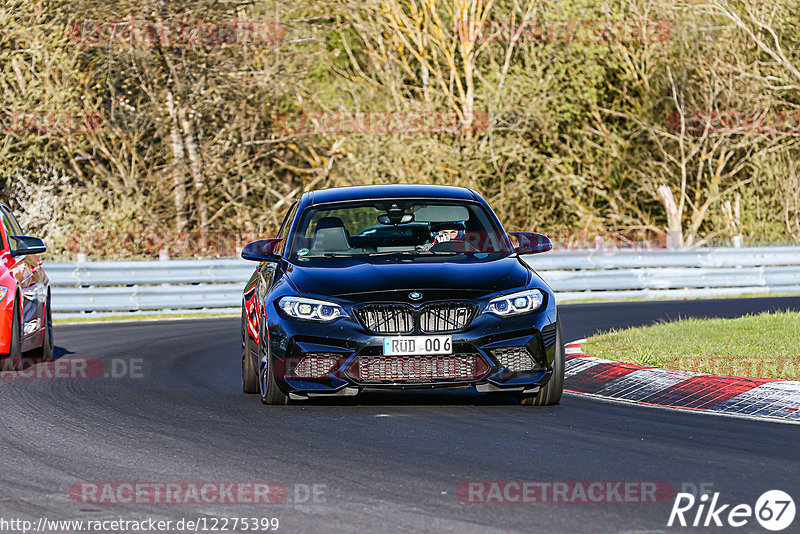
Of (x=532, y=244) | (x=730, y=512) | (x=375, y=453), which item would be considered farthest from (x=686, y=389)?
(x=730, y=512)

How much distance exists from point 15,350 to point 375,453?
6164mm

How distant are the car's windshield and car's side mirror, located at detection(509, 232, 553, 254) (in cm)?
13

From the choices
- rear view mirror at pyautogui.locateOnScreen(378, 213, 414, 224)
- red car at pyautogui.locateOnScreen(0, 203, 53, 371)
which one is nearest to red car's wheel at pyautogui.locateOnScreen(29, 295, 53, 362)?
red car at pyautogui.locateOnScreen(0, 203, 53, 371)

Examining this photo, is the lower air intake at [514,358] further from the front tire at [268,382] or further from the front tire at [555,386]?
the front tire at [268,382]

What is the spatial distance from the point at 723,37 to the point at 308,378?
25383mm

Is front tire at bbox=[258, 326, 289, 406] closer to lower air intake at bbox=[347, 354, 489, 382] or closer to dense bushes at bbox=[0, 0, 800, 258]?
lower air intake at bbox=[347, 354, 489, 382]

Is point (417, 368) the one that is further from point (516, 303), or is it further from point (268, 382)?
point (268, 382)

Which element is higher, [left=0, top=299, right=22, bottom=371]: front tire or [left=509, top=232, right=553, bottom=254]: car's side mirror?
[left=509, top=232, right=553, bottom=254]: car's side mirror

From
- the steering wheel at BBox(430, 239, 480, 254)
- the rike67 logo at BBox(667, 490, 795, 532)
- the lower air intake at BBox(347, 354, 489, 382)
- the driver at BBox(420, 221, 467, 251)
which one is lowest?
the lower air intake at BBox(347, 354, 489, 382)

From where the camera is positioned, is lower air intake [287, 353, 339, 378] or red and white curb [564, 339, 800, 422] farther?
red and white curb [564, 339, 800, 422]

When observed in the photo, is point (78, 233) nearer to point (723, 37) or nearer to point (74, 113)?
point (74, 113)

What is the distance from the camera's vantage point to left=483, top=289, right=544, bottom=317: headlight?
29.4ft

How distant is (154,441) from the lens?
8047 mm

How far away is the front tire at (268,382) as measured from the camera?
934 centimetres
